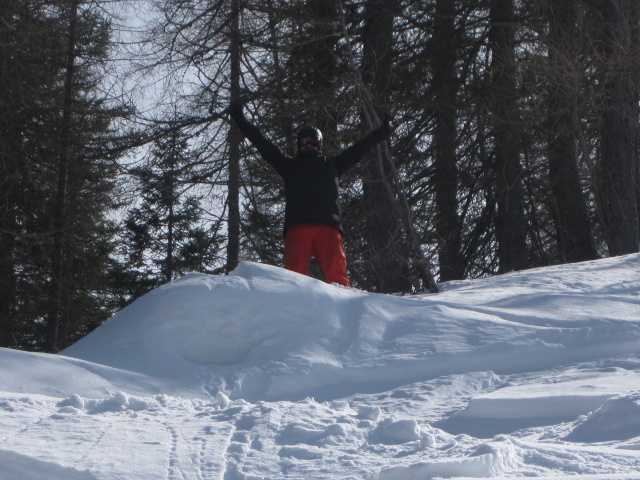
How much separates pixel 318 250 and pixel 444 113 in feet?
21.1

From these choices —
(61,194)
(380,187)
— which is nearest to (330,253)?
(380,187)

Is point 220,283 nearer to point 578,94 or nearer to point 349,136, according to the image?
point 349,136

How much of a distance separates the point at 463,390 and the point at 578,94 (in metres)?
7.24

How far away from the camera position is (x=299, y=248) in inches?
264

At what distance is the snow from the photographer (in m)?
2.96

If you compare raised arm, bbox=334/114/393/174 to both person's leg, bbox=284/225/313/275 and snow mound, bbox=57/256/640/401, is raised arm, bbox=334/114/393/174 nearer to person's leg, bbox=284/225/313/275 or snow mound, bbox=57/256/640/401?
person's leg, bbox=284/225/313/275

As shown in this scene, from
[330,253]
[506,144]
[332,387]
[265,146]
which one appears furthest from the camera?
[506,144]

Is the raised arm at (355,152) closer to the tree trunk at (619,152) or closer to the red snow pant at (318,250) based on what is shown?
the red snow pant at (318,250)

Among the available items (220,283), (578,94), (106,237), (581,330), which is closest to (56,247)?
(106,237)

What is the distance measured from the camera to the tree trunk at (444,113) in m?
12.6

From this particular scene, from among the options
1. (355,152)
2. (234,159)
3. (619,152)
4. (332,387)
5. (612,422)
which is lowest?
(612,422)

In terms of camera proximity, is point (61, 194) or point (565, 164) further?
point (61, 194)

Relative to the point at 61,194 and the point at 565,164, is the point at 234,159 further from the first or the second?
the point at 61,194

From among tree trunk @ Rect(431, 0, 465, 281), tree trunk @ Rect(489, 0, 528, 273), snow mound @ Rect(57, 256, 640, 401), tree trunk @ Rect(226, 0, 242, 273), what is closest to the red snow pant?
snow mound @ Rect(57, 256, 640, 401)
